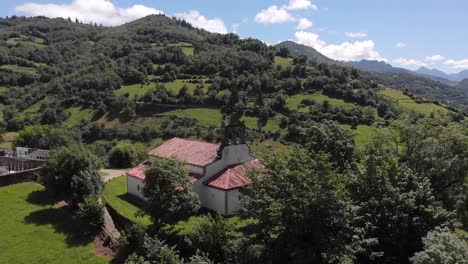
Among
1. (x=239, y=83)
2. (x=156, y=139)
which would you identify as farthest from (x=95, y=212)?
(x=239, y=83)

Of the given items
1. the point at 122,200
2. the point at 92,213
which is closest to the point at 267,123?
the point at 122,200

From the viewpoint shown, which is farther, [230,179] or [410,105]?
[410,105]

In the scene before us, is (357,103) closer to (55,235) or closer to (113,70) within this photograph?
(113,70)

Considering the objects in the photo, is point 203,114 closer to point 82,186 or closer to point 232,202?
point 82,186

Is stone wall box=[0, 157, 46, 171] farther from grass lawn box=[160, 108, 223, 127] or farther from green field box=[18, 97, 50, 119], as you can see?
green field box=[18, 97, 50, 119]

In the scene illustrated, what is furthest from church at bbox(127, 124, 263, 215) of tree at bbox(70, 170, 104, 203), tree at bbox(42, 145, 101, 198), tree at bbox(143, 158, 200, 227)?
tree at bbox(42, 145, 101, 198)

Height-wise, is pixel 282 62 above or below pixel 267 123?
above

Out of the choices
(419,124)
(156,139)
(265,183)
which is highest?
(419,124)
